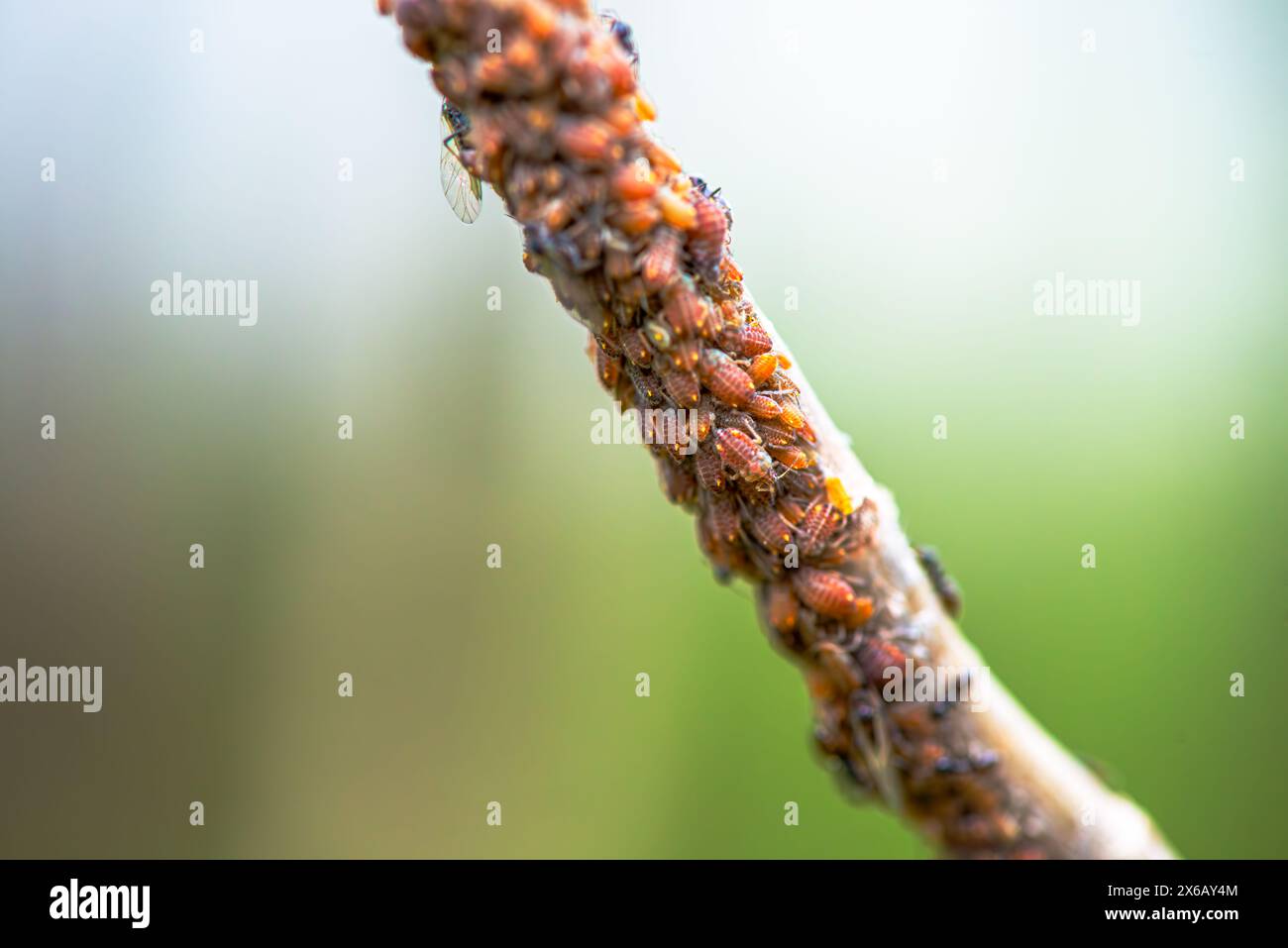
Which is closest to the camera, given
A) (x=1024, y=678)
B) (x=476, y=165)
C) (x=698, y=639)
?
(x=476, y=165)

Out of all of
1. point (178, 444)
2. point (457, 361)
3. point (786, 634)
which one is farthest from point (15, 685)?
point (786, 634)

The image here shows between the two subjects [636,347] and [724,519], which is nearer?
[636,347]

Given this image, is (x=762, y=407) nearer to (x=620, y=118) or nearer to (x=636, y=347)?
(x=636, y=347)

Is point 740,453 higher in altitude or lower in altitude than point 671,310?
lower

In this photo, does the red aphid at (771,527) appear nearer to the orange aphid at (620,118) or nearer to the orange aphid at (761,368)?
the orange aphid at (761,368)

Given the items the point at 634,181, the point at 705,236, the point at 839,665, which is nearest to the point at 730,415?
the point at 705,236

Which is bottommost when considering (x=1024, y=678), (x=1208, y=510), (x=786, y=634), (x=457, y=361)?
(x=1024, y=678)

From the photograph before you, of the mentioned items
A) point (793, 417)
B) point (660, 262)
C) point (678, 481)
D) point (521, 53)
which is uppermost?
point (521, 53)

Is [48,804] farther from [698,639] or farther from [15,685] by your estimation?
[698,639]
